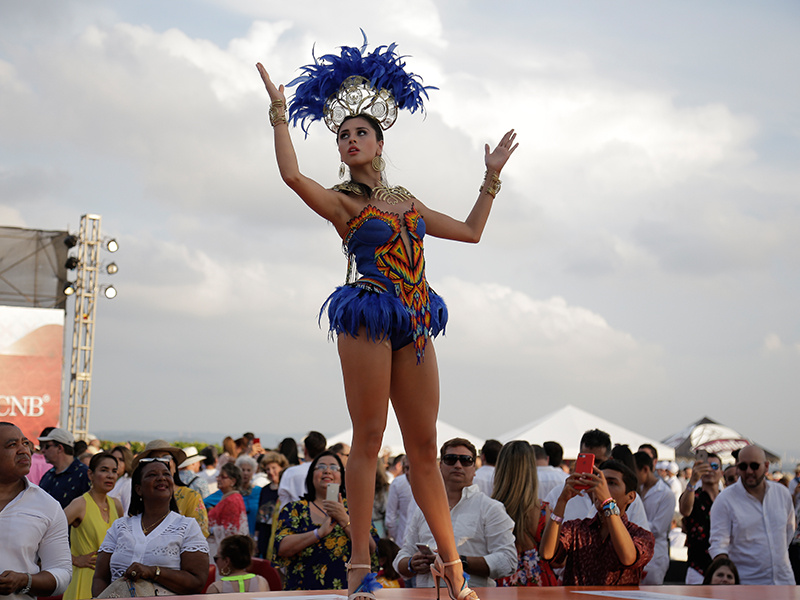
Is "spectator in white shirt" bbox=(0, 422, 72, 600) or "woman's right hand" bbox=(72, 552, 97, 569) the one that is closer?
"spectator in white shirt" bbox=(0, 422, 72, 600)

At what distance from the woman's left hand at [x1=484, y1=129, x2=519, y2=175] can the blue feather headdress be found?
0.34 meters

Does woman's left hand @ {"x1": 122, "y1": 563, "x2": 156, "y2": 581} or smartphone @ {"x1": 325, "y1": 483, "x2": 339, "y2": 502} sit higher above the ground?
smartphone @ {"x1": 325, "y1": 483, "x2": 339, "y2": 502}

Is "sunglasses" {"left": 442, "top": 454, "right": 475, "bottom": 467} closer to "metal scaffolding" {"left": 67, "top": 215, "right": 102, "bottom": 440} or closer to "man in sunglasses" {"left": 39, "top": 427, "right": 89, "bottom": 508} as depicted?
"man in sunglasses" {"left": 39, "top": 427, "right": 89, "bottom": 508}

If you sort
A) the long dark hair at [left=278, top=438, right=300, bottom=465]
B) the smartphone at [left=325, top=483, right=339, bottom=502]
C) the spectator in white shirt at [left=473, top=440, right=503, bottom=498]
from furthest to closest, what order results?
1. the long dark hair at [left=278, top=438, right=300, bottom=465]
2. the spectator in white shirt at [left=473, top=440, right=503, bottom=498]
3. the smartphone at [left=325, top=483, right=339, bottom=502]

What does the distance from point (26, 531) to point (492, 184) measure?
99.4 inches

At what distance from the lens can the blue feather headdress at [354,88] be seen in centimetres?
325

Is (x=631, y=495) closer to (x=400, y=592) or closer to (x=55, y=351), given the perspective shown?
(x=400, y=592)

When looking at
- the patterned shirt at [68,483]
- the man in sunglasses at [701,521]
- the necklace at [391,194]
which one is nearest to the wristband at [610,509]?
the necklace at [391,194]

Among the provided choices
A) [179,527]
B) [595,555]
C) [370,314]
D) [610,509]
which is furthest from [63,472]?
[370,314]

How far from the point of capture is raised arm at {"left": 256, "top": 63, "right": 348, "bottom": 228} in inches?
116

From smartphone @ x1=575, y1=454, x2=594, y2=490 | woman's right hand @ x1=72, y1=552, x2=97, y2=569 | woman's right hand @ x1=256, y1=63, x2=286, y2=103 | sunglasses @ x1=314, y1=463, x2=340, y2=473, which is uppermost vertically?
woman's right hand @ x1=256, y1=63, x2=286, y2=103

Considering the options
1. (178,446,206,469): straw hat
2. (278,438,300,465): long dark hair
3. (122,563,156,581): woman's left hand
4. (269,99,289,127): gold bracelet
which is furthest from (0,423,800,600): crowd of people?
(278,438,300,465): long dark hair

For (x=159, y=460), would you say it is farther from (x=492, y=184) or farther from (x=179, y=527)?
(x=492, y=184)

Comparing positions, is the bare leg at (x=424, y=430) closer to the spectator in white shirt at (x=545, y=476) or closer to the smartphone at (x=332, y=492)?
the smartphone at (x=332, y=492)
